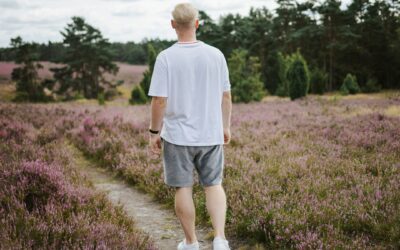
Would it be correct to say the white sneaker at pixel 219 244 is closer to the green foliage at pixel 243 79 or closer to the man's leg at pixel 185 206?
the man's leg at pixel 185 206

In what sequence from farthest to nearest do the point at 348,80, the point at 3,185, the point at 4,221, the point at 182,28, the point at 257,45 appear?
the point at 257,45, the point at 348,80, the point at 3,185, the point at 4,221, the point at 182,28

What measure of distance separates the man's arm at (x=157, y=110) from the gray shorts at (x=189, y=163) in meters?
0.20

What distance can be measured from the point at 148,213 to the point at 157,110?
8.88 ft

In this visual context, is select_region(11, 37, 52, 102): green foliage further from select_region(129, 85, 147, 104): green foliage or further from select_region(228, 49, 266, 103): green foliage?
select_region(228, 49, 266, 103): green foliage

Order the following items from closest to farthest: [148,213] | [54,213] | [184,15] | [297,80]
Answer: [184,15] < [54,213] < [148,213] < [297,80]

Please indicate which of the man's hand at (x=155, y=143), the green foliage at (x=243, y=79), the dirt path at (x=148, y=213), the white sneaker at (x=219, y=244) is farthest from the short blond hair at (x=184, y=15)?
the green foliage at (x=243, y=79)

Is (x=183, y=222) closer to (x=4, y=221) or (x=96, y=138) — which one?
(x=4, y=221)

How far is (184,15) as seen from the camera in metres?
3.66

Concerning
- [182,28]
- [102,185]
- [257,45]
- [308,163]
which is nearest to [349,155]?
[308,163]

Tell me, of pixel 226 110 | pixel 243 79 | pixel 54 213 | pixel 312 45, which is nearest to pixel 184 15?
pixel 226 110

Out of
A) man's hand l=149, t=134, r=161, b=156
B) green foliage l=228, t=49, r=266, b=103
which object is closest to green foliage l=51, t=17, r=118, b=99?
green foliage l=228, t=49, r=266, b=103

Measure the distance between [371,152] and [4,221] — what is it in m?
6.99

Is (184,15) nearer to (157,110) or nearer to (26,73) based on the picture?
(157,110)

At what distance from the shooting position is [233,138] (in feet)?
33.7
